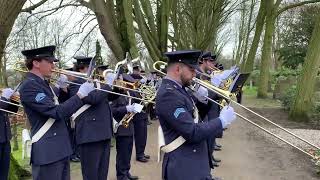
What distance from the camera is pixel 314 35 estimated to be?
14.1 m

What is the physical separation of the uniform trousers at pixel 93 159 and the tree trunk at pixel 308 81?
9751 mm

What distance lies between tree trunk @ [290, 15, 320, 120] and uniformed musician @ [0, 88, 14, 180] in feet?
34.5

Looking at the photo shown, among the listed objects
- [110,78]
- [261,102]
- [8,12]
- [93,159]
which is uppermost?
[8,12]

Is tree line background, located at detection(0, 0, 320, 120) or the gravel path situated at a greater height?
tree line background, located at detection(0, 0, 320, 120)

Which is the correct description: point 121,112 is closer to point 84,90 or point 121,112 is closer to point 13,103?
point 13,103

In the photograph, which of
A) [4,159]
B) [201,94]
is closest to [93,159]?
[4,159]

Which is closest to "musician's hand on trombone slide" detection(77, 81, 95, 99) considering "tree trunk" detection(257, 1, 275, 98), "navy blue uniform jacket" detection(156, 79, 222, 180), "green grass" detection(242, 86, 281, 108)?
"navy blue uniform jacket" detection(156, 79, 222, 180)

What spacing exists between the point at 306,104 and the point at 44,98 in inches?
463

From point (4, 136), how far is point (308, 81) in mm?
10906

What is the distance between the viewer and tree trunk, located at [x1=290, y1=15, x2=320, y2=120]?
14.2 meters

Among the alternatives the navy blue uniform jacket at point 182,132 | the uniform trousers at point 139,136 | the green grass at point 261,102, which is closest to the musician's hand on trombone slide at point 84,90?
the navy blue uniform jacket at point 182,132

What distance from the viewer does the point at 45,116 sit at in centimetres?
482

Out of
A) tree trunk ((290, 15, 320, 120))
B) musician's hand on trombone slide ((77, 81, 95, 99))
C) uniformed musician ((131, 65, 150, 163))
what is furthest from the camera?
tree trunk ((290, 15, 320, 120))

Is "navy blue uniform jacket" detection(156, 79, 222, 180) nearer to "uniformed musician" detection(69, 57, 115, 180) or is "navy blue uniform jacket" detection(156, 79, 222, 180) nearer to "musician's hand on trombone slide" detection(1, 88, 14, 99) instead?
"uniformed musician" detection(69, 57, 115, 180)
